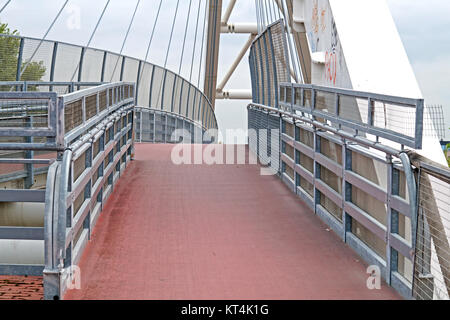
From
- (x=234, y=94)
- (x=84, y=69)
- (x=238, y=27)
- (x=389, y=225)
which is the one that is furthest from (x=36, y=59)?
(x=234, y=94)

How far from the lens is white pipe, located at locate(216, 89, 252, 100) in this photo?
4441 cm

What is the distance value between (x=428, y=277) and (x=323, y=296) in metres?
0.85

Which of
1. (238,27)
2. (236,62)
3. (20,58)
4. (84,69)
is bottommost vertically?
(84,69)

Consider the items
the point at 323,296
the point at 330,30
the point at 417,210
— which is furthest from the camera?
the point at 330,30

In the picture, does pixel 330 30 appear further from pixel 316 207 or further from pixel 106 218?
pixel 106 218

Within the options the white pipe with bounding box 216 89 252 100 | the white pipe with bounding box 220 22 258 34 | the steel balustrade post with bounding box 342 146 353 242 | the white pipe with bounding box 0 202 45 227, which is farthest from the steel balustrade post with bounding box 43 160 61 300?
the white pipe with bounding box 216 89 252 100

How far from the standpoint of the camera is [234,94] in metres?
44.6

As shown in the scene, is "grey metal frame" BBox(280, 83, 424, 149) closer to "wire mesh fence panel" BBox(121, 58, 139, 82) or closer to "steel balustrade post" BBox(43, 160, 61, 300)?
"steel balustrade post" BBox(43, 160, 61, 300)

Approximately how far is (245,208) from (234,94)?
3590 cm

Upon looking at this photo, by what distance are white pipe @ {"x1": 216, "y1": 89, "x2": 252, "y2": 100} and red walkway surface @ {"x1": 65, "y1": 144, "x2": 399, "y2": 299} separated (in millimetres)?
34009

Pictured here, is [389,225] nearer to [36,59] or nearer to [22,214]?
[22,214]

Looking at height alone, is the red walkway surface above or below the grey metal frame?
below

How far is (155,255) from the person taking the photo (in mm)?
6750
